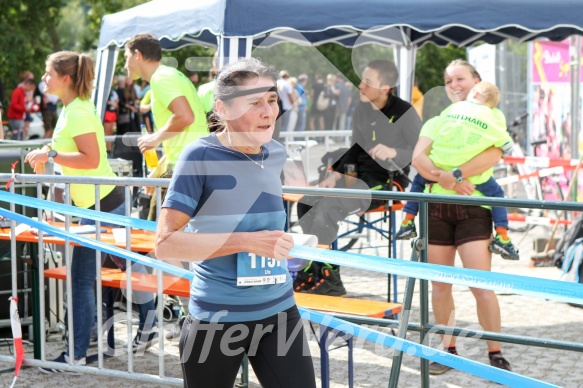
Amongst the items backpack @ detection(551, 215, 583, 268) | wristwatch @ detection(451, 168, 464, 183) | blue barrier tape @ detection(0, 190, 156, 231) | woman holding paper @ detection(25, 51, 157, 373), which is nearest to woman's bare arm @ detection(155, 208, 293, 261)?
blue barrier tape @ detection(0, 190, 156, 231)

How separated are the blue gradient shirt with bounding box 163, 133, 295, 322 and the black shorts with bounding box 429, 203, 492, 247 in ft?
8.67

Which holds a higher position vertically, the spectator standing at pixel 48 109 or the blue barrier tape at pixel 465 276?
the spectator standing at pixel 48 109

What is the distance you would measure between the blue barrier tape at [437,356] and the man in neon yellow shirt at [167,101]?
9.21ft

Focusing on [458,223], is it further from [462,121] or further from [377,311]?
[377,311]

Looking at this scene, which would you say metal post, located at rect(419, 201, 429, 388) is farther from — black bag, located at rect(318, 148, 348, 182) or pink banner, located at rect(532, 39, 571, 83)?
pink banner, located at rect(532, 39, 571, 83)

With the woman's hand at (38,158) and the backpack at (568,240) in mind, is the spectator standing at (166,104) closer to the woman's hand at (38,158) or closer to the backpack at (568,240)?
the woman's hand at (38,158)

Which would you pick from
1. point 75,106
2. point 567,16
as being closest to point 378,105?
point 567,16

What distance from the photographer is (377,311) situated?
4.83 m

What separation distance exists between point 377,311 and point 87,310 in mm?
1778

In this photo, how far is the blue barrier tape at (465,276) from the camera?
10.00 feet

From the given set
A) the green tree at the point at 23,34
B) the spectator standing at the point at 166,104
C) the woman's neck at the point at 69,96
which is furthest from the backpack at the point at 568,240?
the green tree at the point at 23,34

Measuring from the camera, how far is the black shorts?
5.67 m

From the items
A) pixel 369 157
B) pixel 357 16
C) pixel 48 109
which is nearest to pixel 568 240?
pixel 369 157

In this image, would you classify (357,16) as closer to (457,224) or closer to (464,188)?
(464,188)
